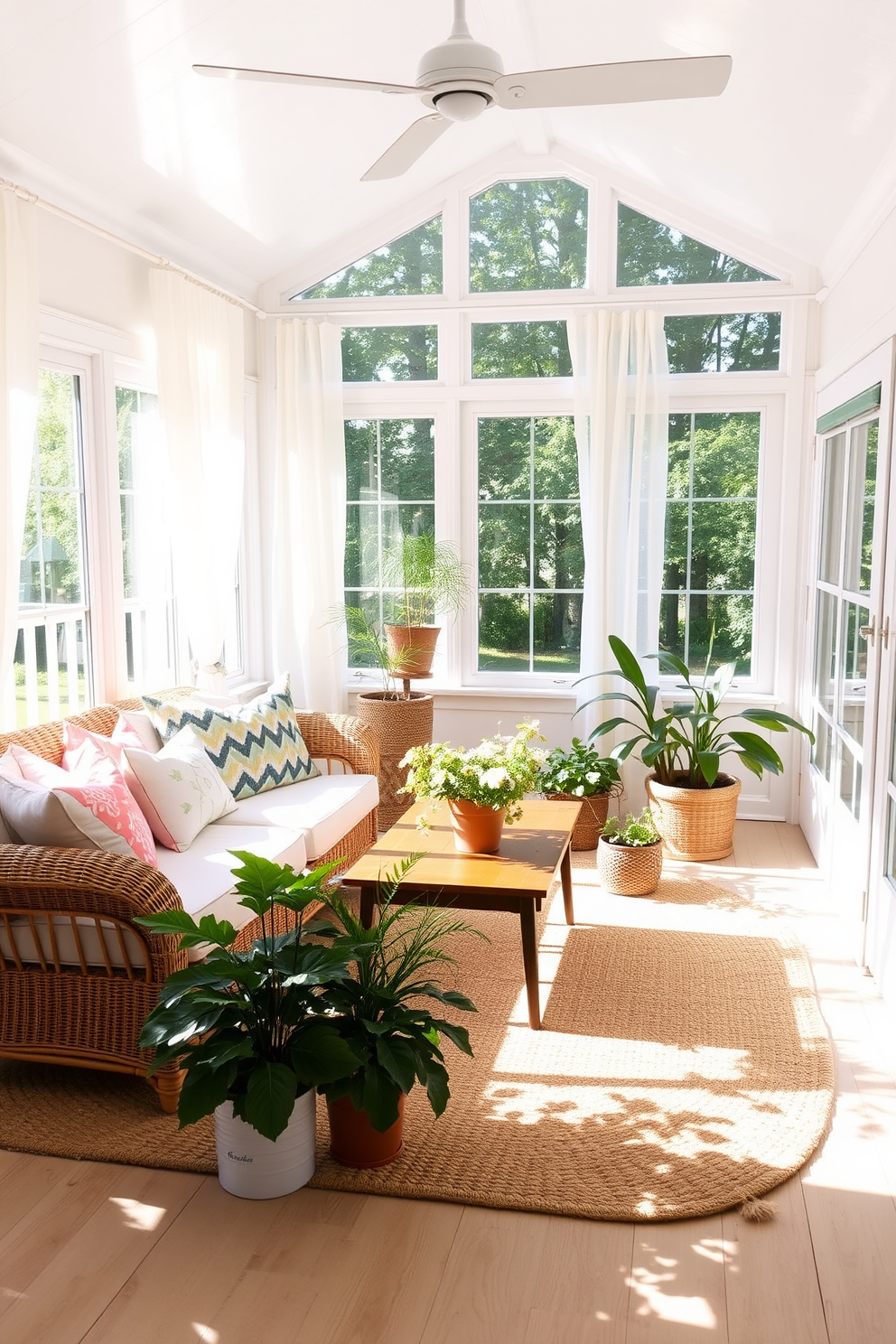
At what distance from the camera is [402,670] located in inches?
208

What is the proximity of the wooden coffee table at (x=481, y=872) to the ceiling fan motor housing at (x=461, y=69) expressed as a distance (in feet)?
6.30

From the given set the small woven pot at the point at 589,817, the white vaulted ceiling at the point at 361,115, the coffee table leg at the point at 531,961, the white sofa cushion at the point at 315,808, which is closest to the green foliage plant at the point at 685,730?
the small woven pot at the point at 589,817

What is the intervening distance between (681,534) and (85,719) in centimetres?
304

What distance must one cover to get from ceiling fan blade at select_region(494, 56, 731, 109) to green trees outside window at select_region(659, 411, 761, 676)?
114 inches

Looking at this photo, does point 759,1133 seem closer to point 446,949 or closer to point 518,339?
point 446,949

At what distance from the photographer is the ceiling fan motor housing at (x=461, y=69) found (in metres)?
2.49

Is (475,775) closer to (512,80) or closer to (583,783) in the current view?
(583,783)

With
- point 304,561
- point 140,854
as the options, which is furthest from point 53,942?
point 304,561

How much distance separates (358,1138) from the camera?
2482 millimetres

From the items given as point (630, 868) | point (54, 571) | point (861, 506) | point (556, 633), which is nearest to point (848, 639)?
point (861, 506)

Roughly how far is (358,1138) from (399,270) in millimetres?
4342

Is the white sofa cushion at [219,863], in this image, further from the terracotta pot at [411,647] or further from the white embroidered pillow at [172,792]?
the terracotta pot at [411,647]

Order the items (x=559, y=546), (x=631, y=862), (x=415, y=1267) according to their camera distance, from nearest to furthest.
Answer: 1. (x=415, y=1267)
2. (x=631, y=862)
3. (x=559, y=546)

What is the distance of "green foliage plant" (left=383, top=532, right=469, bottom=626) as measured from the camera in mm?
5500
